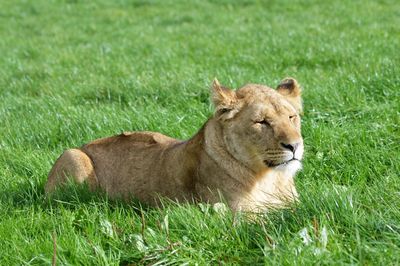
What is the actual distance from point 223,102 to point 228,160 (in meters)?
0.39

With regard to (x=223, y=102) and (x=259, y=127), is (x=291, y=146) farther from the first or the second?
(x=223, y=102)

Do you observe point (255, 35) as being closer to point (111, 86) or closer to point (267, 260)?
point (111, 86)

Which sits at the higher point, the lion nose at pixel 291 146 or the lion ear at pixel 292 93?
the lion ear at pixel 292 93

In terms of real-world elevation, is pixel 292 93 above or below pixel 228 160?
above

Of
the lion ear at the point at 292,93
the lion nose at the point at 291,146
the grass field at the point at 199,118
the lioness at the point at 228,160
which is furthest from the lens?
the lion ear at the point at 292,93

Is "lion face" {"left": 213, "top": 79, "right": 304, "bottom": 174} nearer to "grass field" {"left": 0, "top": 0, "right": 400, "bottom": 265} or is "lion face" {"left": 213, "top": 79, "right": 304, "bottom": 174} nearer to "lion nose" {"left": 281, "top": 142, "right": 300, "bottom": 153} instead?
"lion nose" {"left": 281, "top": 142, "right": 300, "bottom": 153}

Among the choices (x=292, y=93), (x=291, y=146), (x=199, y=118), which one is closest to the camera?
(x=291, y=146)

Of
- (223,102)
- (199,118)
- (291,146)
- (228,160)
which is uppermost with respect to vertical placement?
(223,102)

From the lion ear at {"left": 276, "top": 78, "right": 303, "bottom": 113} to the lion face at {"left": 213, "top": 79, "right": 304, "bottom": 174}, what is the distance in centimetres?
10

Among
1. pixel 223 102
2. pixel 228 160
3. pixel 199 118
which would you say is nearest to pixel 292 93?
pixel 223 102

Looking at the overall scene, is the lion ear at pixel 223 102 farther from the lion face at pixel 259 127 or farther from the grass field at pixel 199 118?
the grass field at pixel 199 118

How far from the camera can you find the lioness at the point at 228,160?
488 centimetres

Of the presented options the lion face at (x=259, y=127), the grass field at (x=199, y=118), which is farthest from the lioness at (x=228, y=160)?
the grass field at (x=199, y=118)

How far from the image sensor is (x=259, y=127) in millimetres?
4910
